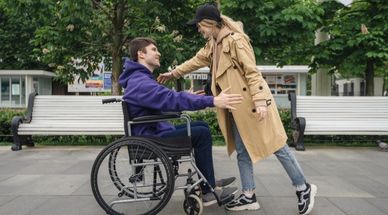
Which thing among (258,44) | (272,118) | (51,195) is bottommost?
(51,195)

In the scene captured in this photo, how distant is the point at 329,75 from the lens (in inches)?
498

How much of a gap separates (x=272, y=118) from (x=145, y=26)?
5997 mm

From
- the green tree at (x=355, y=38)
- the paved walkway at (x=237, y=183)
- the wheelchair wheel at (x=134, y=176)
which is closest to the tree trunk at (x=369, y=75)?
the green tree at (x=355, y=38)

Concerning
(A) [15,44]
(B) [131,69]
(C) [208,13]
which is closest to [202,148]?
(B) [131,69]

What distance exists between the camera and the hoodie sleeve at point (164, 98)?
3.79 metres

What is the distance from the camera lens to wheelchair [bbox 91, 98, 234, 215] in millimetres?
3803

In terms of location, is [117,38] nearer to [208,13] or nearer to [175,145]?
[208,13]

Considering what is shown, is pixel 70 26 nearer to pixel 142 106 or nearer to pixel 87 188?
pixel 87 188

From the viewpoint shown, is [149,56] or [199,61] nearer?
[149,56]

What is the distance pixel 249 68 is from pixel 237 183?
188cm

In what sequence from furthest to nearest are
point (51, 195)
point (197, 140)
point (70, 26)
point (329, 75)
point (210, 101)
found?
point (329, 75) < point (70, 26) < point (51, 195) < point (197, 140) < point (210, 101)

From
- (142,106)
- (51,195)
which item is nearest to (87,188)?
(51,195)

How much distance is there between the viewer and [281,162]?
14.0 feet

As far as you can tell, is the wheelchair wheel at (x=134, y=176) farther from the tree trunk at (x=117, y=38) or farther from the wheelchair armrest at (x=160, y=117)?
A: the tree trunk at (x=117, y=38)
